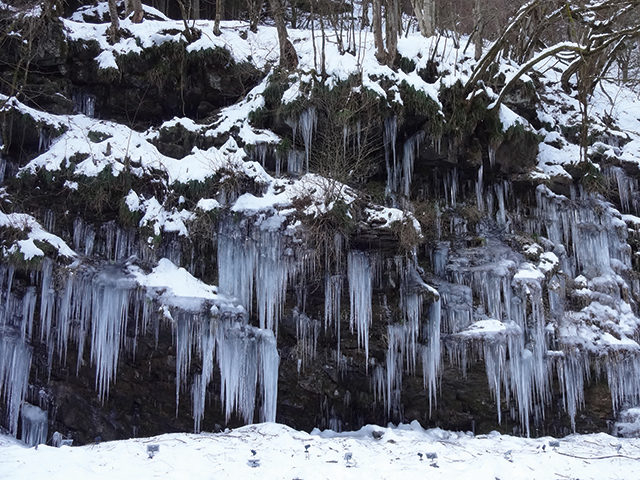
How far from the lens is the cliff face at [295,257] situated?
28.9 ft

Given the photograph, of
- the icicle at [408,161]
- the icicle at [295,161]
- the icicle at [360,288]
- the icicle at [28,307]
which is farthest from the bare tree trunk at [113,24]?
the icicle at [360,288]

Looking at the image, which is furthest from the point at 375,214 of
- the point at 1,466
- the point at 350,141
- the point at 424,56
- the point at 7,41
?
the point at 7,41

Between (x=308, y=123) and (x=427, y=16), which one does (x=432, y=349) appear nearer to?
(x=308, y=123)

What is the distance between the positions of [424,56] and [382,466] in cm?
823

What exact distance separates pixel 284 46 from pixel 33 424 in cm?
856

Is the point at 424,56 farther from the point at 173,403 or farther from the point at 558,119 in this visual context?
the point at 173,403

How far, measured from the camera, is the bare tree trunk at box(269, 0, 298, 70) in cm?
1102

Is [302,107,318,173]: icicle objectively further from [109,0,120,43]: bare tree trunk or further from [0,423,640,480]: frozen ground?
[0,423,640,480]: frozen ground

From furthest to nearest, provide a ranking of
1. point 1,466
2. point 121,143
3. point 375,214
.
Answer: point 121,143
point 375,214
point 1,466

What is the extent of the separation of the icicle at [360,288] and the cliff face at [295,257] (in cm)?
5

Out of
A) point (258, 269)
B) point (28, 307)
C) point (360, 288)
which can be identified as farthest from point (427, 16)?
point (28, 307)

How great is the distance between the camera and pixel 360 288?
9023 millimetres

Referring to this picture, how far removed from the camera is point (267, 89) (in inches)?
411

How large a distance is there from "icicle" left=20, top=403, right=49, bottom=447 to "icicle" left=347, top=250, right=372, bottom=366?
569cm
